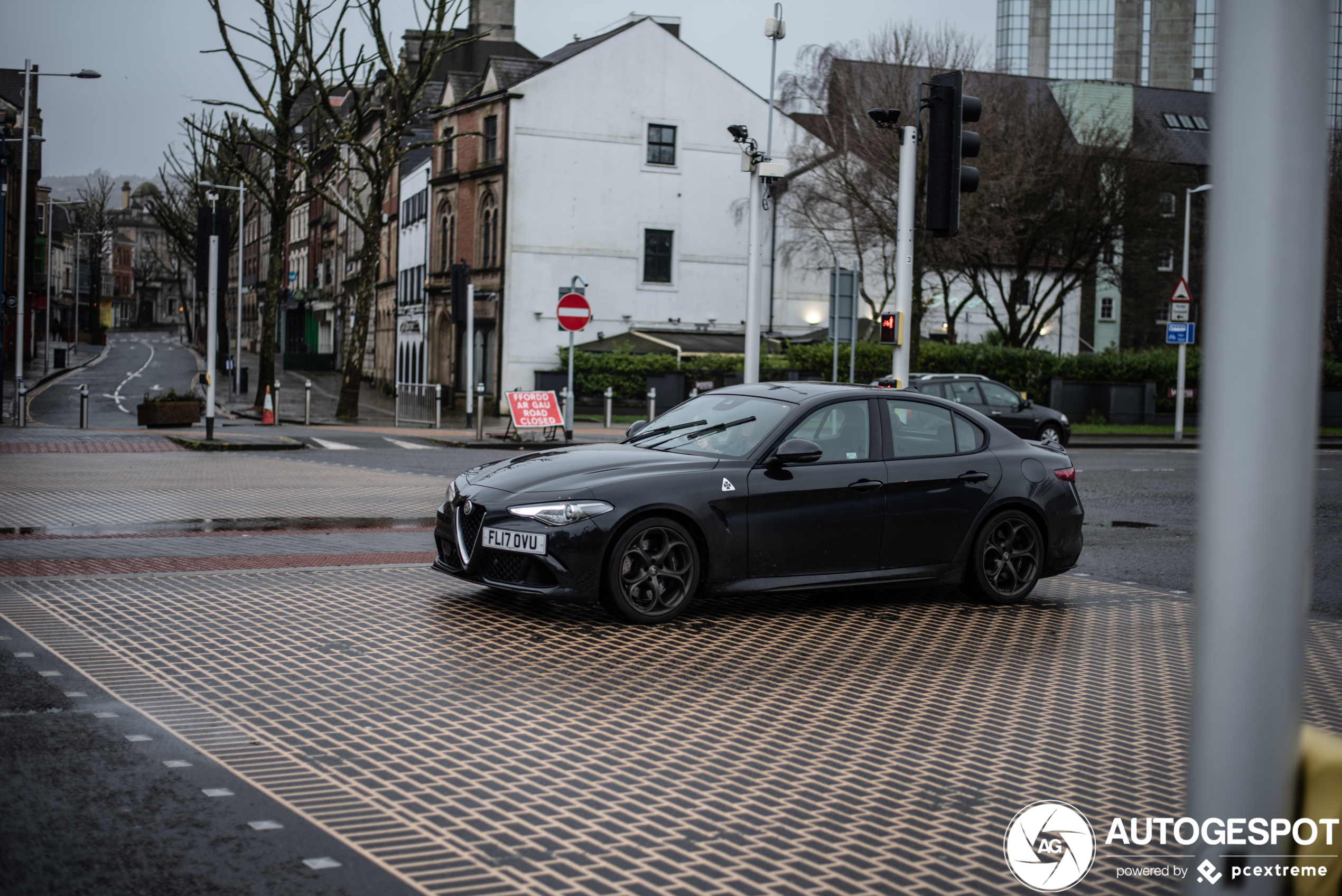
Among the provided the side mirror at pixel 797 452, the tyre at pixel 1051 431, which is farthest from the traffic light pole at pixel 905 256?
the tyre at pixel 1051 431

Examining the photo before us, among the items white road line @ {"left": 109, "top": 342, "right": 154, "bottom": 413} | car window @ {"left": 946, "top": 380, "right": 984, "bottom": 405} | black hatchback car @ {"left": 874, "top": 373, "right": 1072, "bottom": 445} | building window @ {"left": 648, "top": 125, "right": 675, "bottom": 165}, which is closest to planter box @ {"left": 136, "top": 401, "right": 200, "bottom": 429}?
white road line @ {"left": 109, "top": 342, "right": 154, "bottom": 413}

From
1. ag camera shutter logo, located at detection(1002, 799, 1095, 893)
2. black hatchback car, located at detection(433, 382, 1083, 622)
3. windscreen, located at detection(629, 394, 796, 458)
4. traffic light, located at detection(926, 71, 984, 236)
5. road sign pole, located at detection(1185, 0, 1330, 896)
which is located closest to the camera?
road sign pole, located at detection(1185, 0, 1330, 896)

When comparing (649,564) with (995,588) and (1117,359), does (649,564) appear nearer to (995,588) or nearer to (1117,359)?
(995,588)

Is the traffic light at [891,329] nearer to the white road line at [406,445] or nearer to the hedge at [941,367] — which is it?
the white road line at [406,445]

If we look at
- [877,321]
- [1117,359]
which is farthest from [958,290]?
[1117,359]

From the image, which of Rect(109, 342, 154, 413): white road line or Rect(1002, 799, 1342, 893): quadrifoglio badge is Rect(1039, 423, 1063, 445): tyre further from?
Rect(109, 342, 154, 413): white road line

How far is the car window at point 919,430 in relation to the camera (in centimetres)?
871

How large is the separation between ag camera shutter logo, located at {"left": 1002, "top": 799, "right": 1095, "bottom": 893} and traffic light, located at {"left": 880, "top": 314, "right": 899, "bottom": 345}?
8.94 metres

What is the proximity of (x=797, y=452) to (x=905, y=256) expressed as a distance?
5.75 meters

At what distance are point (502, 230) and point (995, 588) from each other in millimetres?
36464

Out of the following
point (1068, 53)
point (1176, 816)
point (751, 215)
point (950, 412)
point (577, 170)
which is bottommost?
point (1176, 816)

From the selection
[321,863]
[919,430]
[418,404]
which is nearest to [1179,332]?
[418,404]

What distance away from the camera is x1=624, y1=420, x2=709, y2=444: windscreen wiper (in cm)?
884

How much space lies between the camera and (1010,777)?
5.09 m
